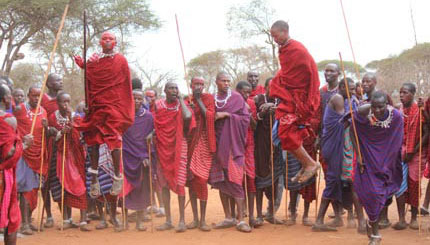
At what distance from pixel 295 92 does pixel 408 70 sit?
23.5 m

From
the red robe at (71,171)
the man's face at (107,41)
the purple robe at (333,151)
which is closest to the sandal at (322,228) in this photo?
the purple robe at (333,151)

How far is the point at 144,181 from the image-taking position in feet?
28.8

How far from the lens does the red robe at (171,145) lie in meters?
8.24

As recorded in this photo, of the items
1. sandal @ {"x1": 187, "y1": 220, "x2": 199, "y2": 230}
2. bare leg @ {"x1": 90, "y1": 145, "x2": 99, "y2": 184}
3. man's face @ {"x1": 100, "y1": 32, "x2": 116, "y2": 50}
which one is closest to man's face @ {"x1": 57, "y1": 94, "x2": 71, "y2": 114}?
bare leg @ {"x1": 90, "y1": 145, "x2": 99, "y2": 184}

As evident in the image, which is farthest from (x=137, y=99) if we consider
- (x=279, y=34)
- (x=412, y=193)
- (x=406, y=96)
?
(x=412, y=193)

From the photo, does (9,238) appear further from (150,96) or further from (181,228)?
(150,96)

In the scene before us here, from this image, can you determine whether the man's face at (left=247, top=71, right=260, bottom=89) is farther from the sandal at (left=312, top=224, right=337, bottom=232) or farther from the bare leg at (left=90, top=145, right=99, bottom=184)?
the bare leg at (left=90, top=145, right=99, bottom=184)

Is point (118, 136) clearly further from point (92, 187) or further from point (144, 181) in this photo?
point (144, 181)

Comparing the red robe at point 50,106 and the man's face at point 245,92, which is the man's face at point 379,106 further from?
the red robe at point 50,106

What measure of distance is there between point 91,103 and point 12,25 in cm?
1715

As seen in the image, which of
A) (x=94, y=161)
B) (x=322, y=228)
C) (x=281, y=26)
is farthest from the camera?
(x=322, y=228)

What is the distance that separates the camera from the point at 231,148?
827 centimetres

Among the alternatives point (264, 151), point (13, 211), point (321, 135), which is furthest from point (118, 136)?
point (321, 135)

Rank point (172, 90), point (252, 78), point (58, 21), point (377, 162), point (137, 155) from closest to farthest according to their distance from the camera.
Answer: point (377, 162) → point (172, 90) → point (137, 155) → point (252, 78) → point (58, 21)
